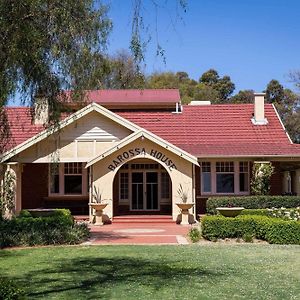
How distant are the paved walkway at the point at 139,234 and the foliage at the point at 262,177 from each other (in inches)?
177

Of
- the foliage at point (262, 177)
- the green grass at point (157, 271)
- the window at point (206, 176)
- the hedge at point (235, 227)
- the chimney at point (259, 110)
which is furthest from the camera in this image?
the chimney at point (259, 110)

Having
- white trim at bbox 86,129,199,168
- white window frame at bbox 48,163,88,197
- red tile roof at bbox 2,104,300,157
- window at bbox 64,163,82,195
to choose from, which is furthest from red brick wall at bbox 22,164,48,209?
white trim at bbox 86,129,199,168

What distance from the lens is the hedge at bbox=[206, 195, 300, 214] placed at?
26.3 meters

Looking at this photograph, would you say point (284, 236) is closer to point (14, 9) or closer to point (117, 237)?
point (117, 237)

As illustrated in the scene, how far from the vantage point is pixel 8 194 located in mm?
25234

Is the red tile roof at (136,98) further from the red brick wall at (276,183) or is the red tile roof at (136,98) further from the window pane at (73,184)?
the red brick wall at (276,183)

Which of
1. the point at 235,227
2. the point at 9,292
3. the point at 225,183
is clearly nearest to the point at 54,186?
the point at 225,183

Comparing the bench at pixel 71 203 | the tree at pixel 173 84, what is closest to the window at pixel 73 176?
the bench at pixel 71 203

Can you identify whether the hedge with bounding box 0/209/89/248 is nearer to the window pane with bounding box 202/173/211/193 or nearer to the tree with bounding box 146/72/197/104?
the window pane with bounding box 202/173/211/193

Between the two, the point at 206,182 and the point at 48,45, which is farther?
the point at 206,182

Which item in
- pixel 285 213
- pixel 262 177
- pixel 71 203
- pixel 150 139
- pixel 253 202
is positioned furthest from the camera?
pixel 71 203

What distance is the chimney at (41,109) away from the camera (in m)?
10.2

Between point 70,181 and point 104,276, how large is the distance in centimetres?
1738

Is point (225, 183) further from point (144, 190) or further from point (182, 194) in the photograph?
point (144, 190)
